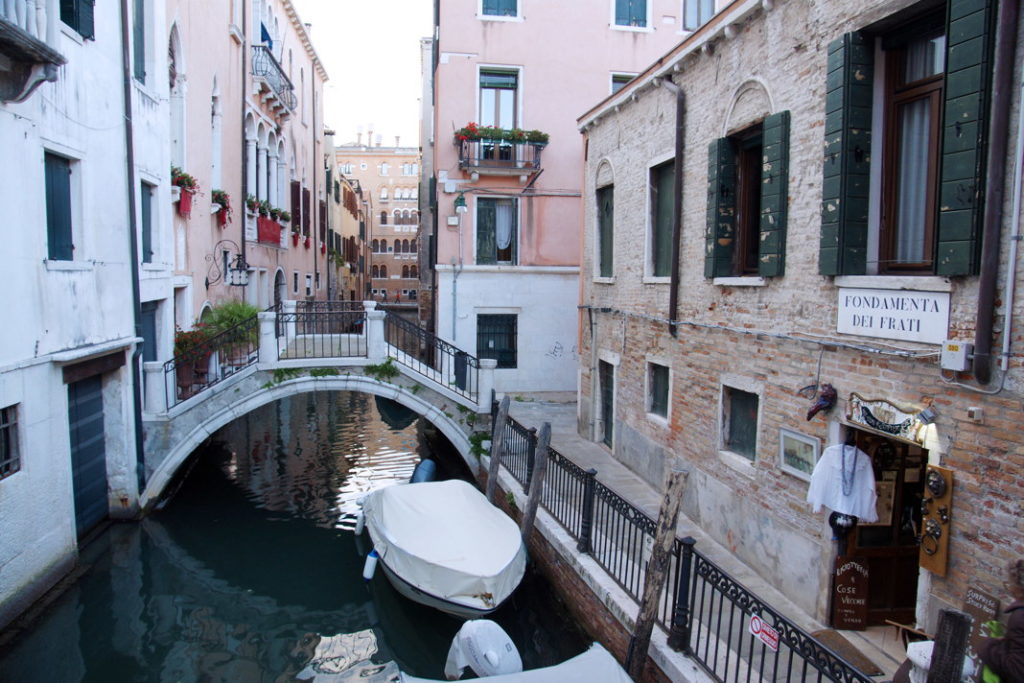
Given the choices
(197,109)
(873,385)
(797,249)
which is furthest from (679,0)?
(873,385)

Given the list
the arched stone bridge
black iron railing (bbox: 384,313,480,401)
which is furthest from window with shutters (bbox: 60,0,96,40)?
black iron railing (bbox: 384,313,480,401)

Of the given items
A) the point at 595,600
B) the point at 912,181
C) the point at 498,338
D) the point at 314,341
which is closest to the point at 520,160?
the point at 498,338

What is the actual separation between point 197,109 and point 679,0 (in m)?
11.3

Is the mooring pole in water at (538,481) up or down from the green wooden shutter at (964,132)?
down

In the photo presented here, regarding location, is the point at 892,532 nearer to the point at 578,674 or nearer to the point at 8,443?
the point at 578,674

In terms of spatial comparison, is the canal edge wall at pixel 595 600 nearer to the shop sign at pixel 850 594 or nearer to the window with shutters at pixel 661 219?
the shop sign at pixel 850 594

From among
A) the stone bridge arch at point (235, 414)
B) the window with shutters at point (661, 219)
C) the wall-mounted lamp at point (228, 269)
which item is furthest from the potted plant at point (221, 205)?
the window with shutters at point (661, 219)

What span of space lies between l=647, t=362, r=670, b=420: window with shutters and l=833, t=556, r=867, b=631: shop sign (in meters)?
3.95

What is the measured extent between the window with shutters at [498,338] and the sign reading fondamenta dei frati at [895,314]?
11409 millimetres

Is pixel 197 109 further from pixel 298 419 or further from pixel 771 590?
pixel 771 590

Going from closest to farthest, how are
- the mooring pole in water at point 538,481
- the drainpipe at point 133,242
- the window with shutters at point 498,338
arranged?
1. the mooring pole in water at point 538,481
2. the drainpipe at point 133,242
3. the window with shutters at point 498,338

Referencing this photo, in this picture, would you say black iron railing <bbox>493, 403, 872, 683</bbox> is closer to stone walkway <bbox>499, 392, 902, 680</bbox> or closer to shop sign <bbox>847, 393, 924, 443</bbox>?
stone walkway <bbox>499, 392, 902, 680</bbox>

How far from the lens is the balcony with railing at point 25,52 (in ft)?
21.2

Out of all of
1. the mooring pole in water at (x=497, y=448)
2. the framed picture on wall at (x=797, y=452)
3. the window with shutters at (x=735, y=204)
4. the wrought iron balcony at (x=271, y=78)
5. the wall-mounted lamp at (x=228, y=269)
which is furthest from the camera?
the wrought iron balcony at (x=271, y=78)
